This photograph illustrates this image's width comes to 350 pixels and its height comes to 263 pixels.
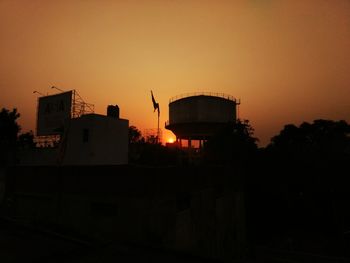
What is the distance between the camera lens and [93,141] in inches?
1172

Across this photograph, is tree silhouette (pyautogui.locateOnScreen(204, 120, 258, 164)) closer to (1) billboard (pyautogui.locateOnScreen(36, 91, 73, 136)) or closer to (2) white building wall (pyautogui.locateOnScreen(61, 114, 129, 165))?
(2) white building wall (pyautogui.locateOnScreen(61, 114, 129, 165))

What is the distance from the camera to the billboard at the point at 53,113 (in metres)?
31.3

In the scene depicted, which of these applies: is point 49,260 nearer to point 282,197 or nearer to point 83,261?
point 83,261

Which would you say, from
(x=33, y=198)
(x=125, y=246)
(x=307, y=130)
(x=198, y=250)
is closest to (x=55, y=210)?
(x=33, y=198)

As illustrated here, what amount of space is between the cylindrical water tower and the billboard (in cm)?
2189

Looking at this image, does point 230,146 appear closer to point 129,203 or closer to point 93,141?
point 93,141

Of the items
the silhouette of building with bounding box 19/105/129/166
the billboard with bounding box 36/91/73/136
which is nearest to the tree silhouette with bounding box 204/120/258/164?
the silhouette of building with bounding box 19/105/129/166

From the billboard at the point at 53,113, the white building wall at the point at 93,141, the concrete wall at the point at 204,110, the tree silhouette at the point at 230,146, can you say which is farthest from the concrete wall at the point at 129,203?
the concrete wall at the point at 204,110

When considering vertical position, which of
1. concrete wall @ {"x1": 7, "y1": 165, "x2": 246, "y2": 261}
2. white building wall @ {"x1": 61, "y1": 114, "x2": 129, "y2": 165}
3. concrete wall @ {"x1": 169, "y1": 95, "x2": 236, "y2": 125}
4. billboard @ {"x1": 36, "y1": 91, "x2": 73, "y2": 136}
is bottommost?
concrete wall @ {"x1": 7, "y1": 165, "x2": 246, "y2": 261}

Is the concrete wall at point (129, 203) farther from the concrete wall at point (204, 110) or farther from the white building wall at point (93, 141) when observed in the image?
the concrete wall at point (204, 110)

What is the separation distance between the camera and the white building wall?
97.7 feet

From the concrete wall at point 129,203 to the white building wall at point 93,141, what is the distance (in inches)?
315

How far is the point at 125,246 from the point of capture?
13430mm

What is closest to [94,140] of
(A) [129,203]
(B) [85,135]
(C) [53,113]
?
(B) [85,135]
